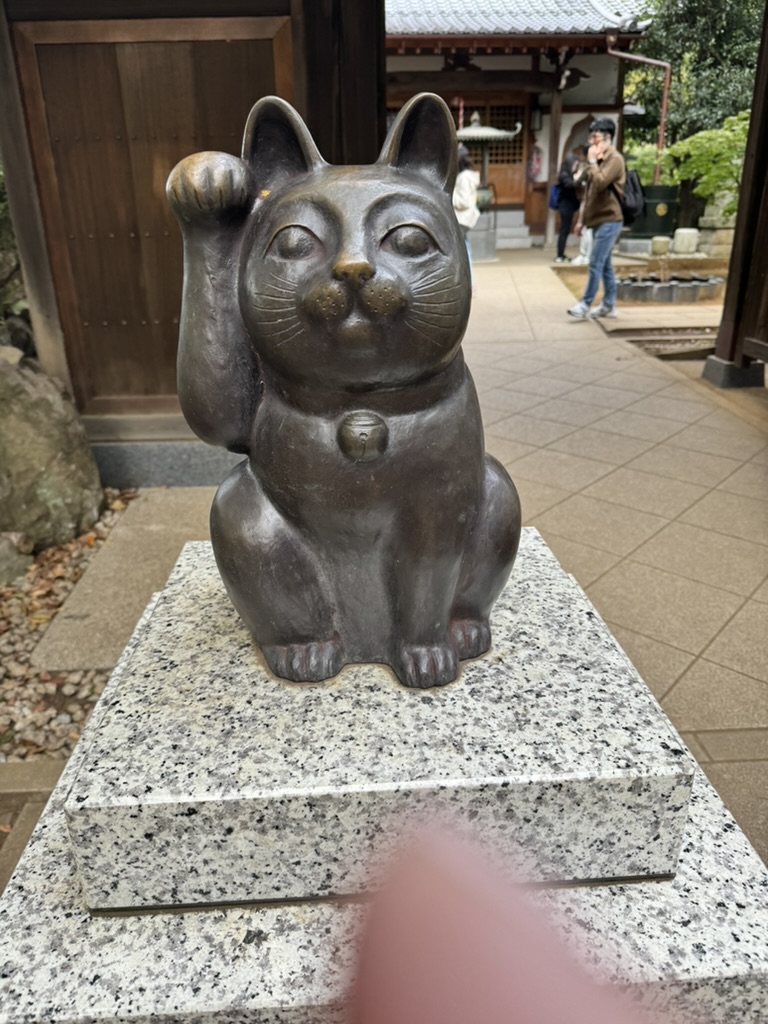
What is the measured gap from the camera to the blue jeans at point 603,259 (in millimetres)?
8758

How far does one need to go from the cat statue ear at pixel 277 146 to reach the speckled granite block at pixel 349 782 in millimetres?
1113

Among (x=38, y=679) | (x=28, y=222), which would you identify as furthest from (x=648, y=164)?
(x=38, y=679)

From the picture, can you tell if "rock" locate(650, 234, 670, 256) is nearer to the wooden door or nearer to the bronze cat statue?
the wooden door

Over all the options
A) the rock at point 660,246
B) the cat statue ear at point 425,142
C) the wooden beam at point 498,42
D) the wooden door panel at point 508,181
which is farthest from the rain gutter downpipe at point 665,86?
the cat statue ear at point 425,142

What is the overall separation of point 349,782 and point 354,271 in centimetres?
96

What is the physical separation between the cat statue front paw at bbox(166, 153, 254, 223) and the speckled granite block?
1.02 meters

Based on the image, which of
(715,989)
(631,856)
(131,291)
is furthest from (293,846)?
(131,291)

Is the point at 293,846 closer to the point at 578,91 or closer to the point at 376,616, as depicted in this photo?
the point at 376,616

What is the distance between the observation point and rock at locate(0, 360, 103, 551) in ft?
13.4

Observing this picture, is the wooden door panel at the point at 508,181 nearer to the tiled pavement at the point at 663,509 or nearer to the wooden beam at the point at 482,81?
the wooden beam at the point at 482,81

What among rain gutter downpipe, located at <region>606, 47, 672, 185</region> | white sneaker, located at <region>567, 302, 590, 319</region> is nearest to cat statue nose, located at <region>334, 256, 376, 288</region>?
white sneaker, located at <region>567, 302, 590, 319</region>

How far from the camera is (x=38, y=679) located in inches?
119

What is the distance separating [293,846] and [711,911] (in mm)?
850

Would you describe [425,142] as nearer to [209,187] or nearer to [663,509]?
[209,187]
